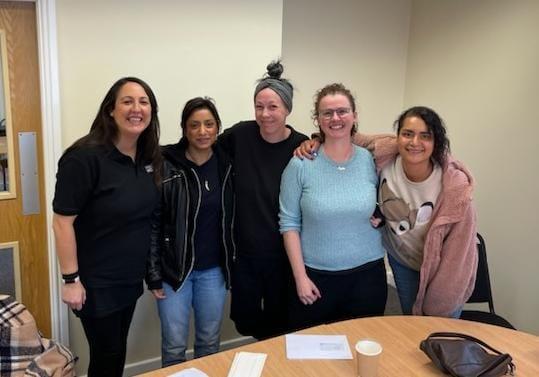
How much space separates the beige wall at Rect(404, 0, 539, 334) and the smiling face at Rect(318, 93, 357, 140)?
4.36 feet

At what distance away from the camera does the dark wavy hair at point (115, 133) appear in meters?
1.75

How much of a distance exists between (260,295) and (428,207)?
2.70 ft

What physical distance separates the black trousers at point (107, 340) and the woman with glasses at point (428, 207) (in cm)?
99

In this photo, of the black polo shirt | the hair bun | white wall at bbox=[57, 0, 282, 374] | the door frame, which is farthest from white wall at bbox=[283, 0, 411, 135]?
the black polo shirt

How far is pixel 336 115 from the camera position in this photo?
189 centimetres

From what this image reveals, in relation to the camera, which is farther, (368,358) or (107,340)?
(107,340)

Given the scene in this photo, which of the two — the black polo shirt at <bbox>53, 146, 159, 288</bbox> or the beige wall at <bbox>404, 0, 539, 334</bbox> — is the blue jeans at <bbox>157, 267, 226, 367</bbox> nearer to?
the black polo shirt at <bbox>53, 146, 159, 288</bbox>

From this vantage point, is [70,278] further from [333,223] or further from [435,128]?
[435,128]

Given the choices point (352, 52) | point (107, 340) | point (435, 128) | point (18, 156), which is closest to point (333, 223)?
point (435, 128)

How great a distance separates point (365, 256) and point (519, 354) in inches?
24.9

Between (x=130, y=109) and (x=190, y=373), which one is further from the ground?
(x=130, y=109)

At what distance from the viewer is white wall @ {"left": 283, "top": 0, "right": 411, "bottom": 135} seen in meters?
3.11

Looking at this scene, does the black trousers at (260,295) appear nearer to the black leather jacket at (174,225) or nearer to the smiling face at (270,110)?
the black leather jacket at (174,225)

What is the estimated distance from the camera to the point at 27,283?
2375mm
